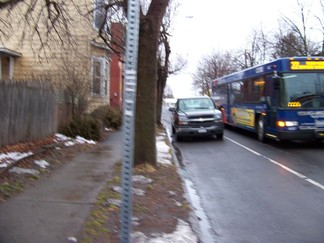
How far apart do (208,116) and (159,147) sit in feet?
13.3

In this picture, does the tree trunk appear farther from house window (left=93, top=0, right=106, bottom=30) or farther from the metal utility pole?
the metal utility pole

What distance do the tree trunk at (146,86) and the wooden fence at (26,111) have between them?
3390mm

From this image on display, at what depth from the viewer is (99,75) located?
22328mm

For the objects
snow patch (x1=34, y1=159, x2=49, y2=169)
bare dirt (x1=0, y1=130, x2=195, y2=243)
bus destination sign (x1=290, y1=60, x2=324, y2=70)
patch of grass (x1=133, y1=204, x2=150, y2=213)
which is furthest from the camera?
bus destination sign (x1=290, y1=60, x2=324, y2=70)

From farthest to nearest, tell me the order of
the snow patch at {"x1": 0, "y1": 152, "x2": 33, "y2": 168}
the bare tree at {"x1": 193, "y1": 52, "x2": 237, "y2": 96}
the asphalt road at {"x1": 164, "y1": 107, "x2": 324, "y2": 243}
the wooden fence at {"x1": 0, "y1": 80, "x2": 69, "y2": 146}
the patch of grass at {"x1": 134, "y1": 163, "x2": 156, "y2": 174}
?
1. the bare tree at {"x1": 193, "y1": 52, "x2": 237, "y2": 96}
2. the wooden fence at {"x1": 0, "y1": 80, "x2": 69, "y2": 146}
3. the patch of grass at {"x1": 134, "y1": 163, "x2": 156, "y2": 174}
4. the snow patch at {"x1": 0, "y1": 152, "x2": 33, "y2": 168}
5. the asphalt road at {"x1": 164, "y1": 107, "x2": 324, "y2": 243}

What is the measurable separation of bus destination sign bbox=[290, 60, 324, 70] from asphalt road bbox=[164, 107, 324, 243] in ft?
8.78

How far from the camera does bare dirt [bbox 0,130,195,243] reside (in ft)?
17.8

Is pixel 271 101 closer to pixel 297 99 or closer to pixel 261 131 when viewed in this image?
pixel 297 99

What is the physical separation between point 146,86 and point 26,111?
411 centimetres

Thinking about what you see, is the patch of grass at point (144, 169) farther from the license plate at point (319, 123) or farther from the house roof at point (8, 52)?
the house roof at point (8, 52)

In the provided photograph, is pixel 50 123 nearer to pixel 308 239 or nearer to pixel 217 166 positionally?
pixel 217 166

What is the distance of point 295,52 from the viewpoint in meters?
44.1

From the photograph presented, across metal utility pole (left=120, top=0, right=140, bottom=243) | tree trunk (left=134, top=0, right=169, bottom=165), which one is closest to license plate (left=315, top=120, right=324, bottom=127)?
tree trunk (left=134, top=0, right=169, bottom=165)

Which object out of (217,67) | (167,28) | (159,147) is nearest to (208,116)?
(159,147)
